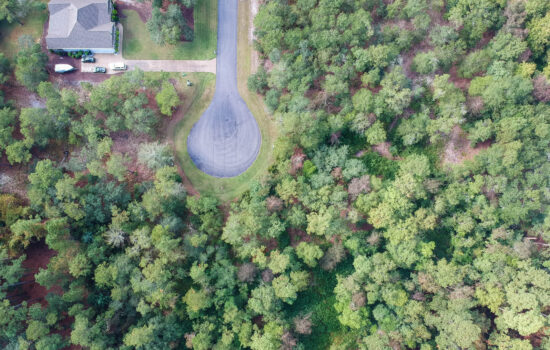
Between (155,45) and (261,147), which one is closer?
(261,147)

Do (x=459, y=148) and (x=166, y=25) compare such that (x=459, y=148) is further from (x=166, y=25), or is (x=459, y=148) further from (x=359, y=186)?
(x=166, y=25)

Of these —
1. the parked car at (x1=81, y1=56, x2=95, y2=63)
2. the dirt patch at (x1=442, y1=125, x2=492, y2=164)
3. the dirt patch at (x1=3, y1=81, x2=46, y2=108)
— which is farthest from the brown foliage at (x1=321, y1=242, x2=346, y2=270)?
the dirt patch at (x1=3, y1=81, x2=46, y2=108)

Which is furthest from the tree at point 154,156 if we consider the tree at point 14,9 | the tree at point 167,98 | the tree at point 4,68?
the tree at point 14,9

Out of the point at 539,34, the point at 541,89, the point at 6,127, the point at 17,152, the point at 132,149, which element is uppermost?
the point at 539,34

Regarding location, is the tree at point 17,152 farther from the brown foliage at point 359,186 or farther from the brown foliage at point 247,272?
the brown foliage at point 359,186

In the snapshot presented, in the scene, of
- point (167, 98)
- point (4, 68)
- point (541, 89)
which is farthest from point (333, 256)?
point (4, 68)

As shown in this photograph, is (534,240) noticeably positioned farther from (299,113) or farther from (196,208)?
(196,208)

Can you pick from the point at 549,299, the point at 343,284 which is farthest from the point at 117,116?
the point at 549,299
